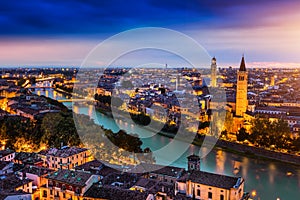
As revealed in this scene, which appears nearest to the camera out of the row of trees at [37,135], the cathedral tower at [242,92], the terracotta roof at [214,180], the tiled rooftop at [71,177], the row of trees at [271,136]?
the terracotta roof at [214,180]

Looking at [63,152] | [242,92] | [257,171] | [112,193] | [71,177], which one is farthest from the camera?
[242,92]

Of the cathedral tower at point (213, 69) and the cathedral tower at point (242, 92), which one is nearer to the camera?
the cathedral tower at point (242, 92)

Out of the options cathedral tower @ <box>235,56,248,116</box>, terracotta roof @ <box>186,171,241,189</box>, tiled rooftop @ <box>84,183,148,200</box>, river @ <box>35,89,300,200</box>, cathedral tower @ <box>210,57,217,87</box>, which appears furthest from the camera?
cathedral tower @ <box>210,57,217,87</box>

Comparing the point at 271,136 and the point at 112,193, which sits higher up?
the point at 112,193

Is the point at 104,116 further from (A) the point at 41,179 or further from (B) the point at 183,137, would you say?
(A) the point at 41,179

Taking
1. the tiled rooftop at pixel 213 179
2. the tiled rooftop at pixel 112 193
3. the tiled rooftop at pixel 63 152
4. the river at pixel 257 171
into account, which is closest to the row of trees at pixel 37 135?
the tiled rooftop at pixel 63 152

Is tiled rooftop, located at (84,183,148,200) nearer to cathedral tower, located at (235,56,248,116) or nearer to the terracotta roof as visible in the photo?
the terracotta roof

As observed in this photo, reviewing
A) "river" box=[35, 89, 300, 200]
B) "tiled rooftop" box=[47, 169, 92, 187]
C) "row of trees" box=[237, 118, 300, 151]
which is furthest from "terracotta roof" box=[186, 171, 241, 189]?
"row of trees" box=[237, 118, 300, 151]

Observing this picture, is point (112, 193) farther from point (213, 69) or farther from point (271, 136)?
point (213, 69)

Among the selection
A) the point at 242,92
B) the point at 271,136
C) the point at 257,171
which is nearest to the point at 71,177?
the point at 257,171

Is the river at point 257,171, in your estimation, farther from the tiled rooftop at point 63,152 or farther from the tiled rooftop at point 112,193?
the tiled rooftop at point 112,193

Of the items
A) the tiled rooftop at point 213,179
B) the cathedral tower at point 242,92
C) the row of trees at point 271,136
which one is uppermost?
the cathedral tower at point 242,92
